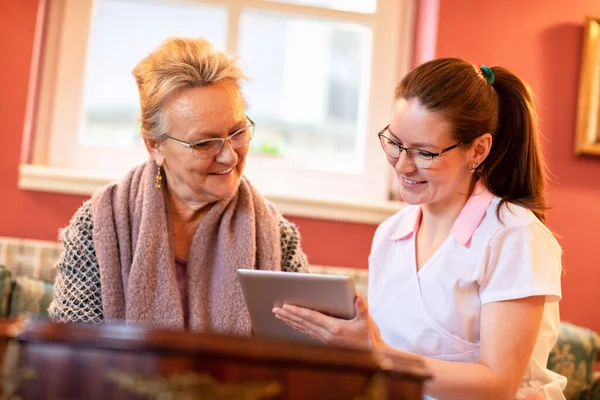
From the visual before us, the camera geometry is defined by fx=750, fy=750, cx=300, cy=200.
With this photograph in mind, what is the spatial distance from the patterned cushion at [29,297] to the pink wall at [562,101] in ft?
5.99

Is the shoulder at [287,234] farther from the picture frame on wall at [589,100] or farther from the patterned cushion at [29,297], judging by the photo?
the picture frame on wall at [589,100]

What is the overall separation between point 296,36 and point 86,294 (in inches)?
65.2

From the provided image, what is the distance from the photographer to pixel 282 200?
2.78 m

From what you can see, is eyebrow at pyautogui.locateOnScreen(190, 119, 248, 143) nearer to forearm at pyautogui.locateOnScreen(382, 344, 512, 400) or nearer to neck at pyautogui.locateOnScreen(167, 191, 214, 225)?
neck at pyautogui.locateOnScreen(167, 191, 214, 225)

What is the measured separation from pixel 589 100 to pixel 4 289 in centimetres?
224

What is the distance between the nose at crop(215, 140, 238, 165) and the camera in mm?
1823

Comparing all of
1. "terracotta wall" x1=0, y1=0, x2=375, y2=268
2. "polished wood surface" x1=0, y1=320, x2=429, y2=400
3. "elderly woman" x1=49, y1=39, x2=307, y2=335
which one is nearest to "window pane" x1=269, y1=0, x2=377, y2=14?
"terracotta wall" x1=0, y1=0, x2=375, y2=268

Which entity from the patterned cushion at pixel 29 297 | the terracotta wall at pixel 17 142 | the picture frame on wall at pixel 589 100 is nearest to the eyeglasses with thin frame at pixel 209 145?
the patterned cushion at pixel 29 297

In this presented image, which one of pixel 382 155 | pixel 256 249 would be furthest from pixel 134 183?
pixel 382 155

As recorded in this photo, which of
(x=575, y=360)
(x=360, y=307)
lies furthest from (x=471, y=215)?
(x=575, y=360)

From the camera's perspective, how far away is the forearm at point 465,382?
57.1 inches

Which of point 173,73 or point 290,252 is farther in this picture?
point 290,252

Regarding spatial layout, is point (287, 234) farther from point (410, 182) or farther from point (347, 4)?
point (347, 4)

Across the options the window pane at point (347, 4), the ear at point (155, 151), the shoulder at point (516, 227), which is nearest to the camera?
the shoulder at point (516, 227)
